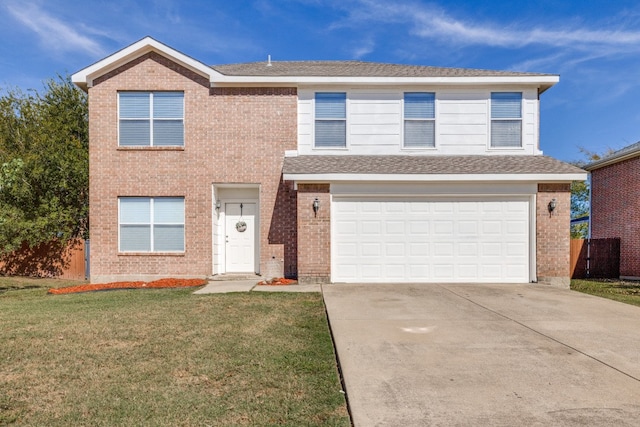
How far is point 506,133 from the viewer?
1166 centimetres

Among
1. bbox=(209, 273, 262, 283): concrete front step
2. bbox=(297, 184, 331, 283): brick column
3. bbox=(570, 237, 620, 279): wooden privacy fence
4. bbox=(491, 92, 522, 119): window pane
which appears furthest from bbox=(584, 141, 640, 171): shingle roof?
bbox=(209, 273, 262, 283): concrete front step

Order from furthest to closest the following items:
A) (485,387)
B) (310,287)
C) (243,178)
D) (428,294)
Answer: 1. (243,178)
2. (310,287)
3. (428,294)
4. (485,387)

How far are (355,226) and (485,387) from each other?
22.8 feet

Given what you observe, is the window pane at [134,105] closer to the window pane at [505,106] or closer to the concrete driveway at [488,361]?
the concrete driveway at [488,361]

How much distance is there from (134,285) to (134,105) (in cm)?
531

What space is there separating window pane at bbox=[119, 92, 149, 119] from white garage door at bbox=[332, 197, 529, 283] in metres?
6.37

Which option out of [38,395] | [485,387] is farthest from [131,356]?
[485,387]

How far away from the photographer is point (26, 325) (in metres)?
6.07

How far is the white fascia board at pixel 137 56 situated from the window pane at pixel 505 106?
8.28 metres

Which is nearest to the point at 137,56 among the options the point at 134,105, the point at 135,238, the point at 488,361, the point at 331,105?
the point at 134,105

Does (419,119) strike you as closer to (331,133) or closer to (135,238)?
(331,133)

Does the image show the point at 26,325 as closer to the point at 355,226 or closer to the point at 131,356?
the point at 131,356

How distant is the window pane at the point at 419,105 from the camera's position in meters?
11.6

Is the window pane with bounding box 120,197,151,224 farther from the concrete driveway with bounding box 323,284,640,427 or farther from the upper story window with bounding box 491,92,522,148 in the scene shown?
the upper story window with bounding box 491,92,522,148
